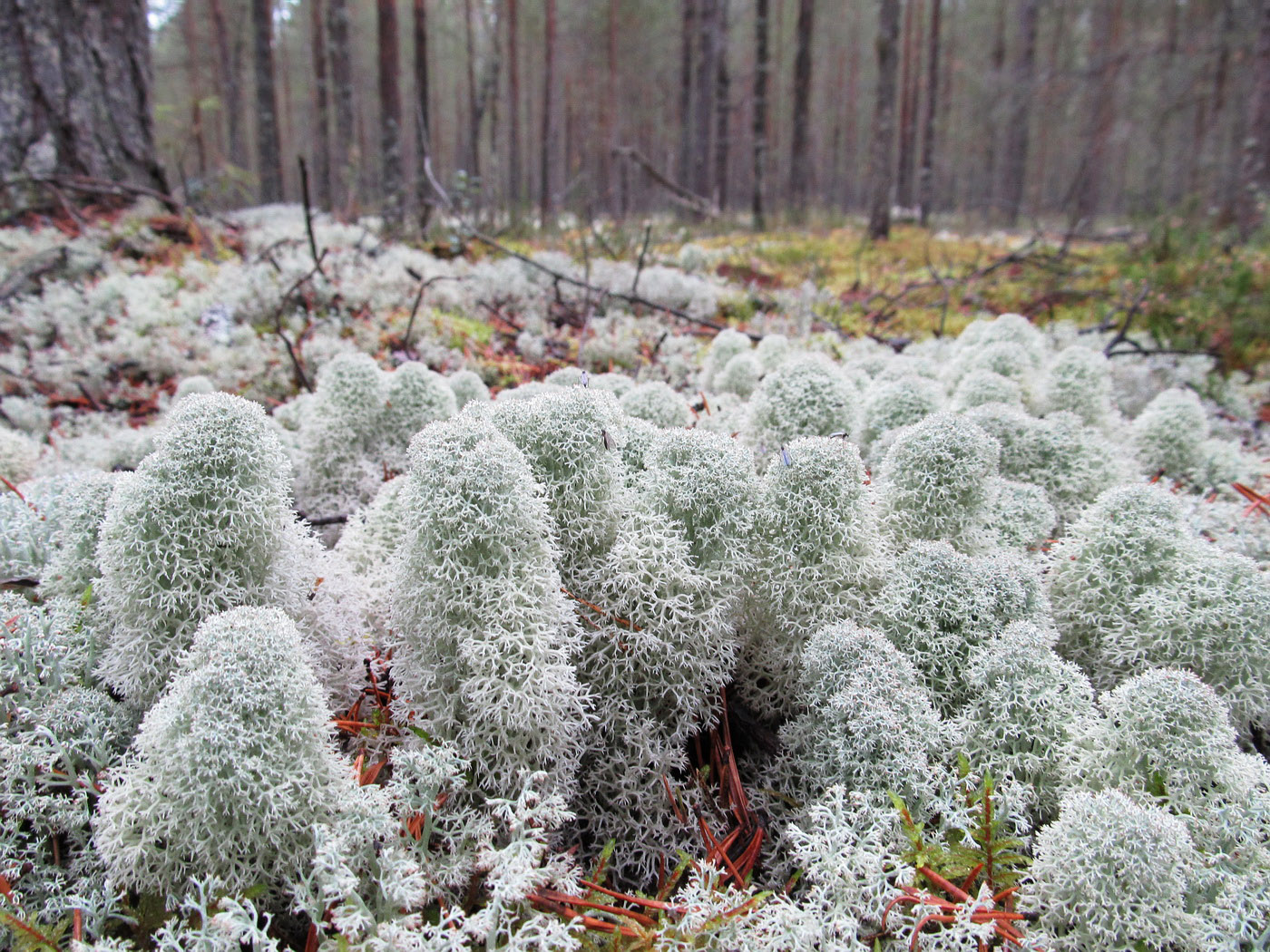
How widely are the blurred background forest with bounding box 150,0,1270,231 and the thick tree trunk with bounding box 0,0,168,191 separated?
907 millimetres

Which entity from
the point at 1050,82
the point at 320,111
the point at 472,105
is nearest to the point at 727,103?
the point at 1050,82

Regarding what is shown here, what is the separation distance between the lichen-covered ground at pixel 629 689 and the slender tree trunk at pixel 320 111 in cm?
1233

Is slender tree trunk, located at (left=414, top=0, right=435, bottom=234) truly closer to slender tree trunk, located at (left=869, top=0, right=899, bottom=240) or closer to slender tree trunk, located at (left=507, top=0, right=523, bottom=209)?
slender tree trunk, located at (left=507, top=0, right=523, bottom=209)

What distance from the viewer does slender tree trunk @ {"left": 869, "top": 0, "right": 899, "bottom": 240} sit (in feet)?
32.0

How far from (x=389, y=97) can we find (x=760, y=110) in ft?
21.3

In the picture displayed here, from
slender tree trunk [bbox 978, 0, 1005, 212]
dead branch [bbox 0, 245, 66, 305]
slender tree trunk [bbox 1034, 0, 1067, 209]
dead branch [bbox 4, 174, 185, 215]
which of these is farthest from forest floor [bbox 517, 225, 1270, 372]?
slender tree trunk [bbox 978, 0, 1005, 212]

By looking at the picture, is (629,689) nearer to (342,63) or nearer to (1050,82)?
(342,63)

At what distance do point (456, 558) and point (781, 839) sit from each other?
30.7 inches

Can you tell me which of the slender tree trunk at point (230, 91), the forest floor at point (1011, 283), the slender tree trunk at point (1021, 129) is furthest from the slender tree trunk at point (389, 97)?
the slender tree trunk at point (1021, 129)

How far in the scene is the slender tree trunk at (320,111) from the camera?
1320 centimetres

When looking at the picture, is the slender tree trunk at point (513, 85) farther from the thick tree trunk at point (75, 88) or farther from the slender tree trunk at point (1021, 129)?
the slender tree trunk at point (1021, 129)

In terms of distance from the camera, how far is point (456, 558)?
1207 mm

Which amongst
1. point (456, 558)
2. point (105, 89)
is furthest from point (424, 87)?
point (456, 558)

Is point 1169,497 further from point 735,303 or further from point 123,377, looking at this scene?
point 123,377
